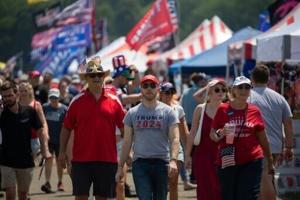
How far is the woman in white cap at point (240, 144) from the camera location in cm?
1094

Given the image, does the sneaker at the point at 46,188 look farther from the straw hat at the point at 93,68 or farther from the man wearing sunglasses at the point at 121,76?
the straw hat at the point at 93,68

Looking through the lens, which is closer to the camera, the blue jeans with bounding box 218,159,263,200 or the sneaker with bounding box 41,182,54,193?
the blue jeans with bounding box 218,159,263,200

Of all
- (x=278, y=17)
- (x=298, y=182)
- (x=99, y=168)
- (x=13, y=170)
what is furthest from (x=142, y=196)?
(x=278, y=17)

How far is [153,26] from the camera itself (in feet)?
116

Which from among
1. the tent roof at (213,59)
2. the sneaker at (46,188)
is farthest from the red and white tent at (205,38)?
the sneaker at (46,188)

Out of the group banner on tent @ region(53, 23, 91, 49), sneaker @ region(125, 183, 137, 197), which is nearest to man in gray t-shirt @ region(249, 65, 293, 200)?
sneaker @ region(125, 183, 137, 197)

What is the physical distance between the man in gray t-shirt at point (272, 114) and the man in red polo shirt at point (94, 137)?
176cm

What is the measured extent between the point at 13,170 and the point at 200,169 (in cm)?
221

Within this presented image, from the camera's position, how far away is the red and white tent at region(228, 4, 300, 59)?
17.8 meters

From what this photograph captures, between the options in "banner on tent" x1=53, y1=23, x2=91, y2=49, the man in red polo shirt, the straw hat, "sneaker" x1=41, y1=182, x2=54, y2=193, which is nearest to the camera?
the man in red polo shirt

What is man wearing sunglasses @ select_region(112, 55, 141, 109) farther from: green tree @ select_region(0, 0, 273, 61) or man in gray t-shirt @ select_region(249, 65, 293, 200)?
green tree @ select_region(0, 0, 273, 61)

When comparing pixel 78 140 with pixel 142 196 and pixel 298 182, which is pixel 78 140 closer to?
pixel 142 196

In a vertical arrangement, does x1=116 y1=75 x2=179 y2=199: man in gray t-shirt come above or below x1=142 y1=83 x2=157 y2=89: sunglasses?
below

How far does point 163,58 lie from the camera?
39.8 metres
